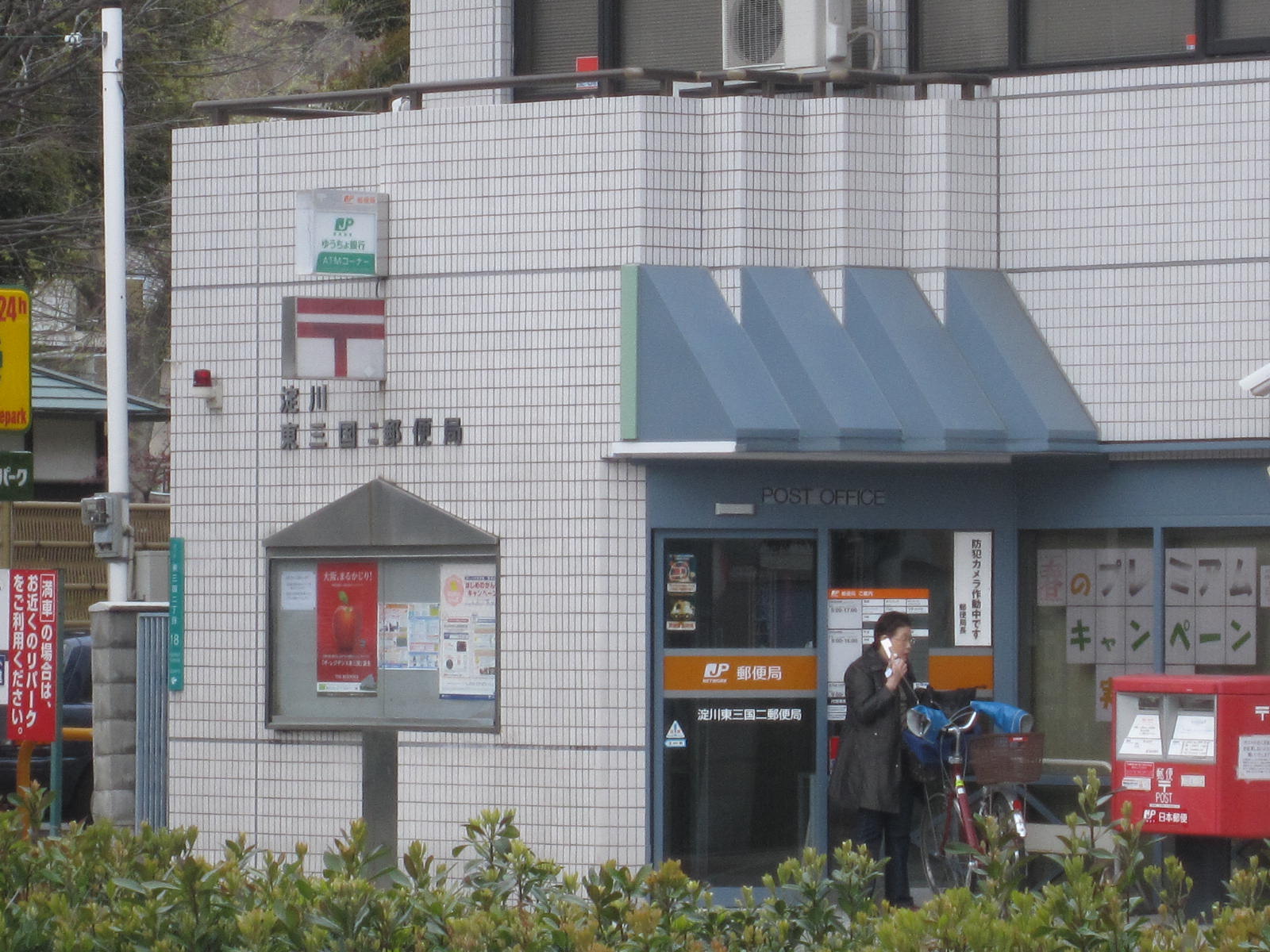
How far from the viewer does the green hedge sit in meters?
4.65

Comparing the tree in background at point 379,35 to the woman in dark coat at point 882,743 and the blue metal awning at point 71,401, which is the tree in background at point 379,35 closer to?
the blue metal awning at point 71,401

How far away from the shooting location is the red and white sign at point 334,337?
10656 mm

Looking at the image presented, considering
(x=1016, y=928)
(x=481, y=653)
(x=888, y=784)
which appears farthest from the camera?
(x=481, y=653)

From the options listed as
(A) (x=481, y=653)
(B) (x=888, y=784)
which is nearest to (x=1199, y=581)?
(B) (x=888, y=784)

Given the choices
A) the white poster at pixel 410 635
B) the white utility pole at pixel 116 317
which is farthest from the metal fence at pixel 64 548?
the white poster at pixel 410 635

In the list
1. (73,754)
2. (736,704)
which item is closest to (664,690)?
(736,704)

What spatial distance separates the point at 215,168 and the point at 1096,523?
5871 mm

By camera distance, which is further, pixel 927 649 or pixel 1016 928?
pixel 927 649

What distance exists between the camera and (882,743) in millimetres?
10148

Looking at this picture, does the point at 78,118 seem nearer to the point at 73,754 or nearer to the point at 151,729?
the point at 73,754

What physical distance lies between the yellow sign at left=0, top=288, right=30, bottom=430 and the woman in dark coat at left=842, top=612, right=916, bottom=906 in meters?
4.75

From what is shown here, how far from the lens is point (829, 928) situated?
5.07 meters

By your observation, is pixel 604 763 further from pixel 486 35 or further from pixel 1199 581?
pixel 486 35

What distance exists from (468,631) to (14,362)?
2993 mm
